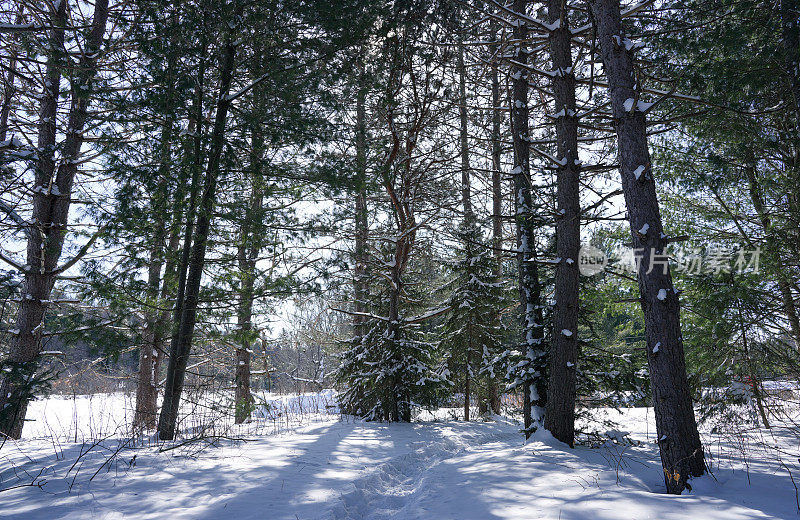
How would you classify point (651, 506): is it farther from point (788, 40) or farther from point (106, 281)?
point (788, 40)

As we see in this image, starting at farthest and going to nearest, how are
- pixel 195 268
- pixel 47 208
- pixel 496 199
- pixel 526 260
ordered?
pixel 496 199
pixel 47 208
pixel 526 260
pixel 195 268

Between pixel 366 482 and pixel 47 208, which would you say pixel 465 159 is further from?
pixel 366 482

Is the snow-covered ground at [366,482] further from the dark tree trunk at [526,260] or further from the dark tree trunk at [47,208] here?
the dark tree trunk at [47,208]

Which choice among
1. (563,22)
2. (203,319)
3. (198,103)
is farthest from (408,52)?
(203,319)

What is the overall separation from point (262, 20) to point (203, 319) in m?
4.86

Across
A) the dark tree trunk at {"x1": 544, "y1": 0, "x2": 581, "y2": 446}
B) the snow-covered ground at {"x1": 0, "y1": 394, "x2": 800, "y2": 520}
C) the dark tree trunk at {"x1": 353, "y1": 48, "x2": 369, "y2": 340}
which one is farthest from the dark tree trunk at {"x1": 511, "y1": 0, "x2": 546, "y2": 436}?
the dark tree trunk at {"x1": 353, "y1": 48, "x2": 369, "y2": 340}

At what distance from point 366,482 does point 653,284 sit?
13.1ft

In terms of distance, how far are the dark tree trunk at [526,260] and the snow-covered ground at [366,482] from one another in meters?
1.09

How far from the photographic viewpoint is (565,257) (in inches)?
281

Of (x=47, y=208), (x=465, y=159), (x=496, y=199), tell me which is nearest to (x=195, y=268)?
(x=47, y=208)

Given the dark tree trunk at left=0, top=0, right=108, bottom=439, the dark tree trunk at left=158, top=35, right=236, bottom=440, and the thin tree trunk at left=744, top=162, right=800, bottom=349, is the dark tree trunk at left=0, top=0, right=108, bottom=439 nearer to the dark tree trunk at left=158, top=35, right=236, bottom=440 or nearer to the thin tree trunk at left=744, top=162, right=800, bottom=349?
the dark tree trunk at left=158, top=35, right=236, bottom=440

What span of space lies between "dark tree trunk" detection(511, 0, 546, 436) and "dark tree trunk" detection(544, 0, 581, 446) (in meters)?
0.56

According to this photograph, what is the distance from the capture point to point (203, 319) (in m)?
6.82

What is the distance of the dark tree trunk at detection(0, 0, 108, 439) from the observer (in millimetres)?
7351
